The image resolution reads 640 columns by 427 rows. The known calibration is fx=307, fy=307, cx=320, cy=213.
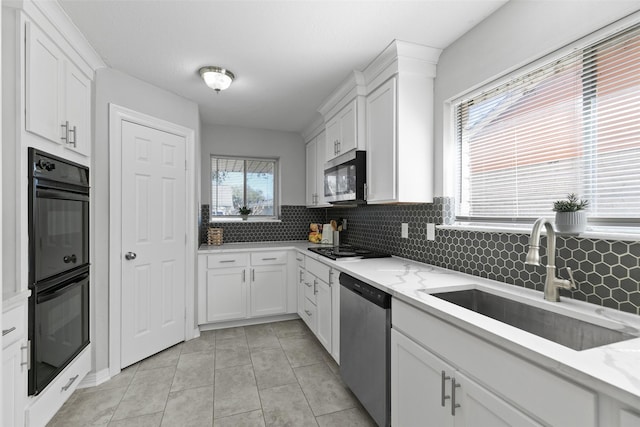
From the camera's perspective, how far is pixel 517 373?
3.22 feet

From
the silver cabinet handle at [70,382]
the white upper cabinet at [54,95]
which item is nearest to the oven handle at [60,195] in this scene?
the white upper cabinet at [54,95]

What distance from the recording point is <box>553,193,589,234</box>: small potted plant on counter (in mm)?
1322

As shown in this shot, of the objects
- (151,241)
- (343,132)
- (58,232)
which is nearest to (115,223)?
(151,241)

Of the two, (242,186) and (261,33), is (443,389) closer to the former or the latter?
(261,33)

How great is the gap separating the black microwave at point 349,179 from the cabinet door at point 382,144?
56 mm

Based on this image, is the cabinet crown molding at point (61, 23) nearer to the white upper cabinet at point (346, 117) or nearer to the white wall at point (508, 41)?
the white upper cabinet at point (346, 117)

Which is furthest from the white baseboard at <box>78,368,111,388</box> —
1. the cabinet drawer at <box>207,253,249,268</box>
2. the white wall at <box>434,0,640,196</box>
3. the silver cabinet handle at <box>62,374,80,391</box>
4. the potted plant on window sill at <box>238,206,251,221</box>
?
the white wall at <box>434,0,640,196</box>

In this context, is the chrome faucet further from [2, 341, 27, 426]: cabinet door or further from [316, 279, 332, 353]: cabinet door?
[2, 341, 27, 426]: cabinet door

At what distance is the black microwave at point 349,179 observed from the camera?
2.55 metres

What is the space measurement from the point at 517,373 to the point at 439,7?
5.97 feet

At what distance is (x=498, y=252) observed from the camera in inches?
69.1

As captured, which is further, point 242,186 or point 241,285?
point 242,186

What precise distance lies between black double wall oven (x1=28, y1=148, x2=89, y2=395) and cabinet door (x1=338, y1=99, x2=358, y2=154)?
2008 millimetres

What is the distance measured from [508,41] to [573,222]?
1.06 meters
